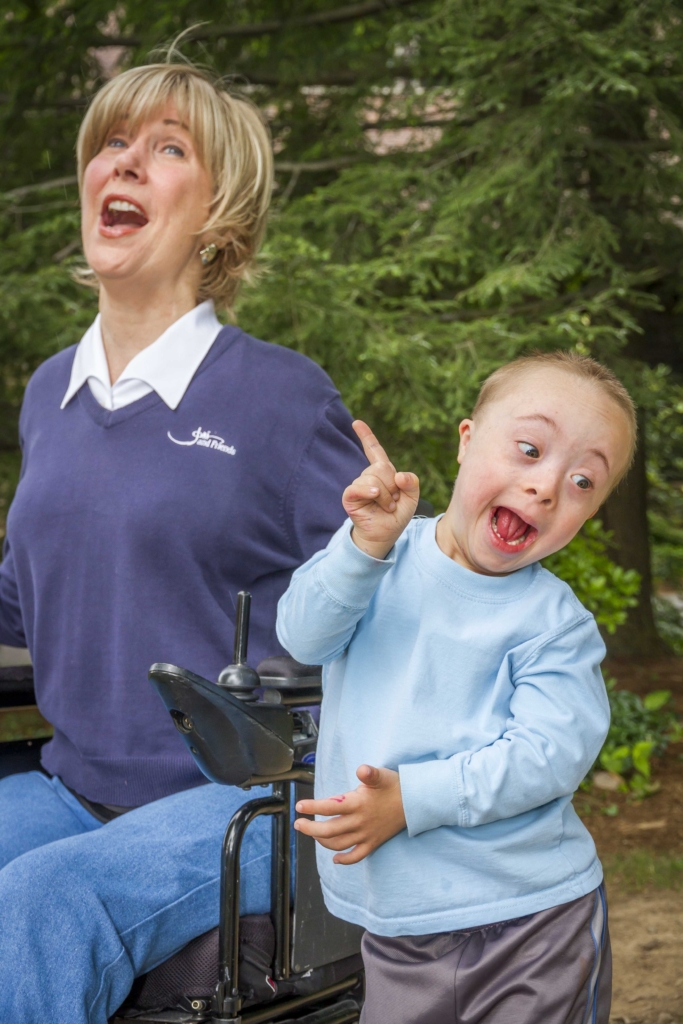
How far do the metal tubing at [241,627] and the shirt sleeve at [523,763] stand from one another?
1.20ft

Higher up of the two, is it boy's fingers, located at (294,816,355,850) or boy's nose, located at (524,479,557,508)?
boy's nose, located at (524,479,557,508)

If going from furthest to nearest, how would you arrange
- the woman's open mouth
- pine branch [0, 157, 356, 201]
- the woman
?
pine branch [0, 157, 356, 201] < the woman's open mouth < the woman

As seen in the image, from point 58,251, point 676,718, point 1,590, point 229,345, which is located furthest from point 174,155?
point 676,718

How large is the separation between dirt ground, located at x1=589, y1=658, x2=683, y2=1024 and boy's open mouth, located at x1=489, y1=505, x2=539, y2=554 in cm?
201

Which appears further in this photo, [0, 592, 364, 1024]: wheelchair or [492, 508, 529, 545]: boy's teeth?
[0, 592, 364, 1024]: wheelchair

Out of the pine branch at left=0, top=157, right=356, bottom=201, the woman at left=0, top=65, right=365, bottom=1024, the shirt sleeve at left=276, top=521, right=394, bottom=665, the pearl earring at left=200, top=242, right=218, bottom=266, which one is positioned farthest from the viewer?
the pine branch at left=0, top=157, right=356, bottom=201

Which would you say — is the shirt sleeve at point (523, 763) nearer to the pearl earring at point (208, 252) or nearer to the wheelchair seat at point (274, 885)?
the wheelchair seat at point (274, 885)

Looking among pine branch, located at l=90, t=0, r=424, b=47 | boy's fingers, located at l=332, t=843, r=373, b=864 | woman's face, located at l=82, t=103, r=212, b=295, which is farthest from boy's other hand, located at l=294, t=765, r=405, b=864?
pine branch, located at l=90, t=0, r=424, b=47

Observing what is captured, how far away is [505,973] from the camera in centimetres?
142

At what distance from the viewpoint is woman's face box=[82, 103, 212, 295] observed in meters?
2.28

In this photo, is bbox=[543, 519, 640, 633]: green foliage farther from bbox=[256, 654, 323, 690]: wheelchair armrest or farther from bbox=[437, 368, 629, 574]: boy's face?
bbox=[437, 368, 629, 574]: boy's face

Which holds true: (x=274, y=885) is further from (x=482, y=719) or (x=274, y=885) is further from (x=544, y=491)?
(x=544, y=491)

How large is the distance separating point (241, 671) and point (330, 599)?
26 centimetres

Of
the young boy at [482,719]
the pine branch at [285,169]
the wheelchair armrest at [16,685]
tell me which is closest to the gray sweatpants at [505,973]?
the young boy at [482,719]
